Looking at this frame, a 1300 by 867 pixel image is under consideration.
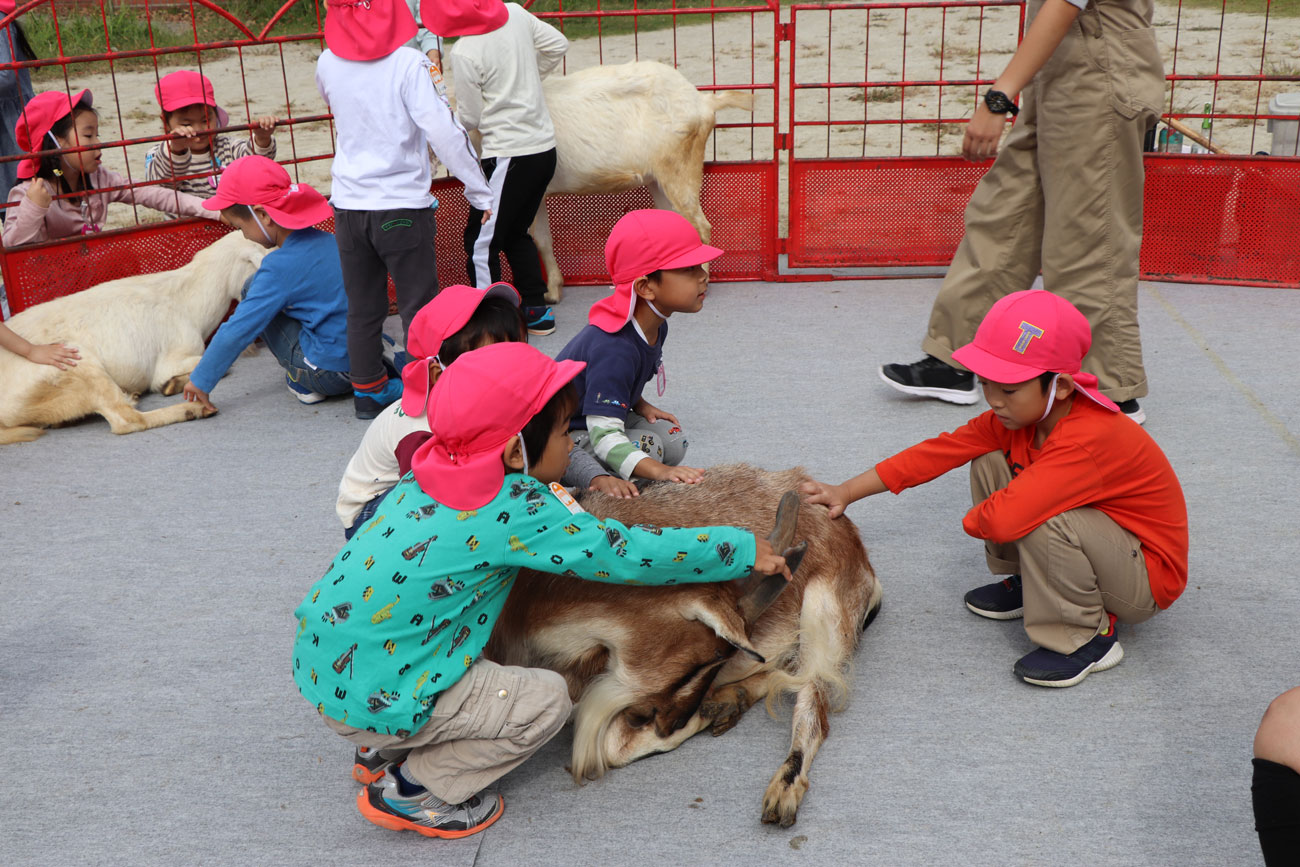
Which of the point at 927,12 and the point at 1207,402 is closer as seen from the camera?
the point at 1207,402

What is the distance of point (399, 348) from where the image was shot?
16.8 feet

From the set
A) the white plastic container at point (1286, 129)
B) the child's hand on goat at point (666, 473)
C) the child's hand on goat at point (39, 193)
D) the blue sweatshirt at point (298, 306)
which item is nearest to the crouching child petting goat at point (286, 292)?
the blue sweatshirt at point (298, 306)

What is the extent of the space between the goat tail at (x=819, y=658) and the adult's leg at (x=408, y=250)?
2.41 meters

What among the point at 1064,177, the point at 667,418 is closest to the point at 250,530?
the point at 667,418

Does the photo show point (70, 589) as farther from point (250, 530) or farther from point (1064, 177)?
point (1064, 177)

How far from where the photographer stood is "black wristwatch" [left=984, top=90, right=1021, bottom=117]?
358cm

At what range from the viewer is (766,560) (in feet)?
8.09

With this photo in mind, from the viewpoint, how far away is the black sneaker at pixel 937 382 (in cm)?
445

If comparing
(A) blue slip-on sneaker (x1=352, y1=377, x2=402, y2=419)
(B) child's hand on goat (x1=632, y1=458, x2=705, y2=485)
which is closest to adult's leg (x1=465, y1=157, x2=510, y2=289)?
(A) blue slip-on sneaker (x1=352, y1=377, x2=402, y2=419)

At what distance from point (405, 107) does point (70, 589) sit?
7.03ft

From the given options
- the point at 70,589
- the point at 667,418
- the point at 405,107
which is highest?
the point at 405,107

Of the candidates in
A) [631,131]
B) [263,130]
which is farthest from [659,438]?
[263,130]

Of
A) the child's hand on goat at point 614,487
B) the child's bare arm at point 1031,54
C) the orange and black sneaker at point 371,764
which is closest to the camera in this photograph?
the orange and black sneaker at point 371,764

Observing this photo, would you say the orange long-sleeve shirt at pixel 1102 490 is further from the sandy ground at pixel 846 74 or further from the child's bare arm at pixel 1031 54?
the sandy ground at pixel 846 74
